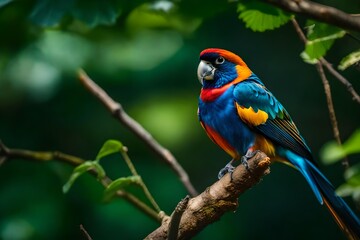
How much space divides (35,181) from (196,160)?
1585 millimetres

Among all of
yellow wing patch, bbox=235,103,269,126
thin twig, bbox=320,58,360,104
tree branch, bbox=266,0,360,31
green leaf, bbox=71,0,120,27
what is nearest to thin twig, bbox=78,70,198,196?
yellow wing patch, bbox=235,103,269,126

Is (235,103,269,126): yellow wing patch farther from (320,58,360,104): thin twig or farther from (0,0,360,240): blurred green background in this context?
(0,0,360,240): blurred green background

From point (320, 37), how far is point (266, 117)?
3.84 ft

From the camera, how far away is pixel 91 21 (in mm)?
2271

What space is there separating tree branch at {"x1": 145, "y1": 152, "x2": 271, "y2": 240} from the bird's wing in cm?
66

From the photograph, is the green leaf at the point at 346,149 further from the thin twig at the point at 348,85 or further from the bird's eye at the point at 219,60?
the bird's eye at the point at 219,60

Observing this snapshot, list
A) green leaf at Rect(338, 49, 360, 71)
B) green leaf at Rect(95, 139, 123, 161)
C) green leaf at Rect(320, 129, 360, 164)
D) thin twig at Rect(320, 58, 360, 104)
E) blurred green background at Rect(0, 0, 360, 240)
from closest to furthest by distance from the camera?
1. green leaf at Rect(320, 129, 360, 164)
2. green leaf at Rect(338, 49, 360, 71)
3. thin twig at Rect(320, 58, 360, 104)
4. green leaf at Rect(95, 139, 123, 161)
5. blurred green background at Rect(0, 0, 360, 240)

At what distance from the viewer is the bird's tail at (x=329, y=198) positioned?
254 cm

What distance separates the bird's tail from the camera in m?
2.54

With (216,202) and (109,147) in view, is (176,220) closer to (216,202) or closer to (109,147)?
(216,202)

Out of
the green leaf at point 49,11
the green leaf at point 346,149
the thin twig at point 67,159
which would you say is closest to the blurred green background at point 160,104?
the thin twig at point 67,159

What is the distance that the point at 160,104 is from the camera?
4.94 metres

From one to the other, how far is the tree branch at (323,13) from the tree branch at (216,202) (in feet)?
2.86

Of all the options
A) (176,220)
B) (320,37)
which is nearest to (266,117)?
(176,220)
